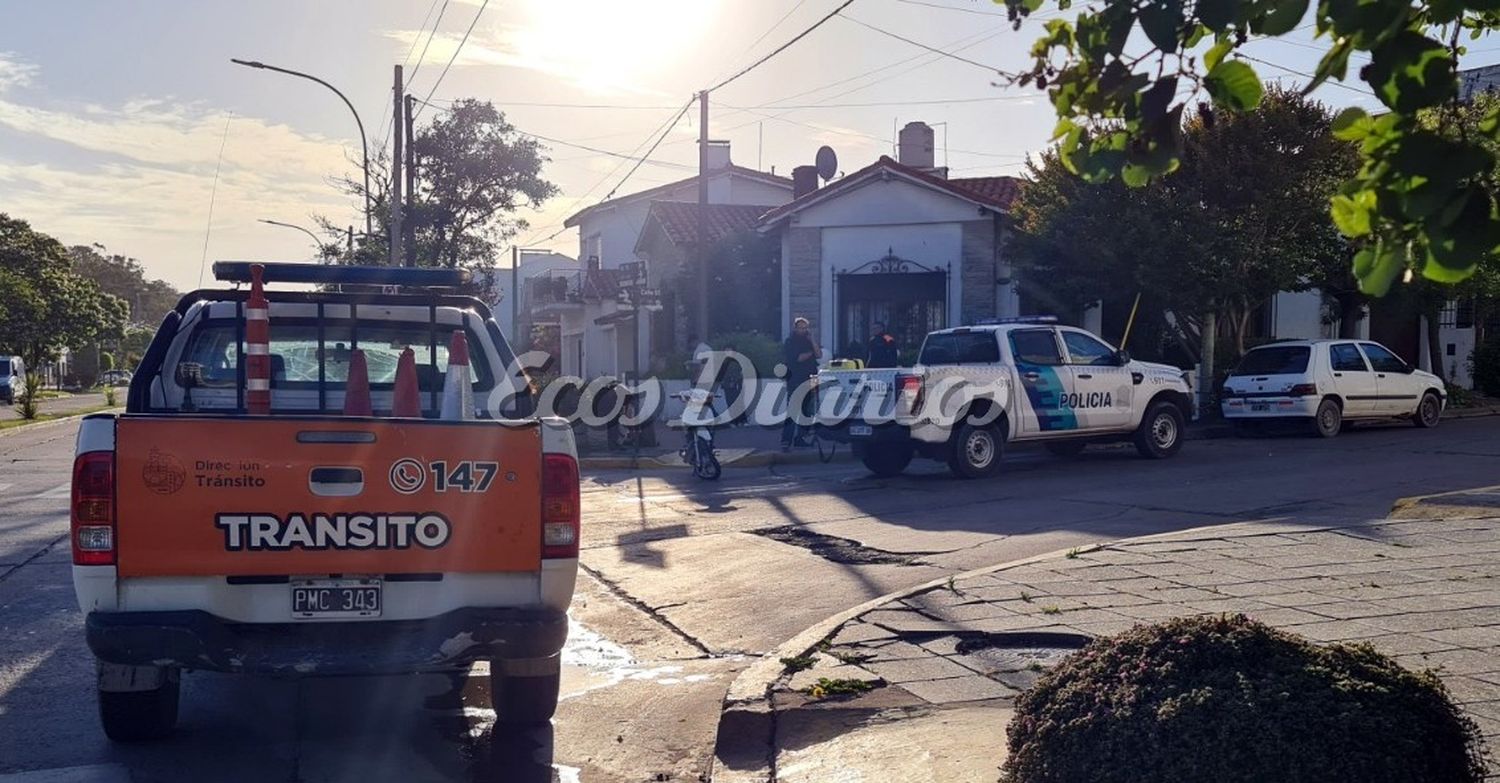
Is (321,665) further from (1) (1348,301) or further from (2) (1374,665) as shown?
(1) (1348,301)

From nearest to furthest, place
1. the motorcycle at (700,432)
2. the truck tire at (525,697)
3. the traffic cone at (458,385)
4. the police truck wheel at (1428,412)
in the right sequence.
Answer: the truck tire at (525,697) → the traffic cone at (458,385) → the motorcycle at (700,432) → the police truck wheel at (1428,412)

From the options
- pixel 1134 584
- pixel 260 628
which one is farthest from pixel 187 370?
pixel 1134 584

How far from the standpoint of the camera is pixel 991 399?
1549 cm

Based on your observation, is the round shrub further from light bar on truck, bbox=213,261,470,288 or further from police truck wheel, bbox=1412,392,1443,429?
police truck wheel, bbox=1412,392,1443,429

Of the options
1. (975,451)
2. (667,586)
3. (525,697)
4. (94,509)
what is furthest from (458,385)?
Result: (975,451)

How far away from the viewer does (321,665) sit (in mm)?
5273

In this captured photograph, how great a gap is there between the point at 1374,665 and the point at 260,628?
4.04 meters

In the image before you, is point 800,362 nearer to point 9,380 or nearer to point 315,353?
point 315,353

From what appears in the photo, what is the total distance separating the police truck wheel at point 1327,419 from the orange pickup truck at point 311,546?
17440 millimetres

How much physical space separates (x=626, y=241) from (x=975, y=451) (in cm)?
3190

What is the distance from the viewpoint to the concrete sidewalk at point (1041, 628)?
5.46m

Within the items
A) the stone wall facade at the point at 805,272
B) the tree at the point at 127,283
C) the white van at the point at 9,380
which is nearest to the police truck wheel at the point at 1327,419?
the stone wall facade at the point at 805,272

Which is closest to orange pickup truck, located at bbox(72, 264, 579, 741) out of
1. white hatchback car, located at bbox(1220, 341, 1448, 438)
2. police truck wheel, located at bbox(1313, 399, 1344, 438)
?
white hatchback car, located at bbox(1220, 341, 1448, 438)

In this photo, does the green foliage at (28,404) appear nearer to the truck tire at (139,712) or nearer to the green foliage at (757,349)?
the green foliage at (757,349)
